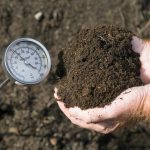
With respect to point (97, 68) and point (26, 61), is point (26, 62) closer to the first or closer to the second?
point (26, 61)

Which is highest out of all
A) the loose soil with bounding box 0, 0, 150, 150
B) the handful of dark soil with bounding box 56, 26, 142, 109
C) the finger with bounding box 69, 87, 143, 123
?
the handful of dark soil with bounding box 56, 26, 142, 109

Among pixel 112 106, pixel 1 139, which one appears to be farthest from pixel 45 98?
pixel 112 106

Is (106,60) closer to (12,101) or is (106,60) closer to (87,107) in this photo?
(87,107)

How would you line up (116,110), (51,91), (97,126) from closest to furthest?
(116,110), (97,126), (51,91)

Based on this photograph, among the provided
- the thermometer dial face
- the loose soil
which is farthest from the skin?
the loose soil

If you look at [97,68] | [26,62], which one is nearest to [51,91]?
[26,62]

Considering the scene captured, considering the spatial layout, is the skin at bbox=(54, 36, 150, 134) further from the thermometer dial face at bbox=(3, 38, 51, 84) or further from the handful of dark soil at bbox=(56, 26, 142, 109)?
the thermometer dial face at bbox=(3, 38, 51, 84)
